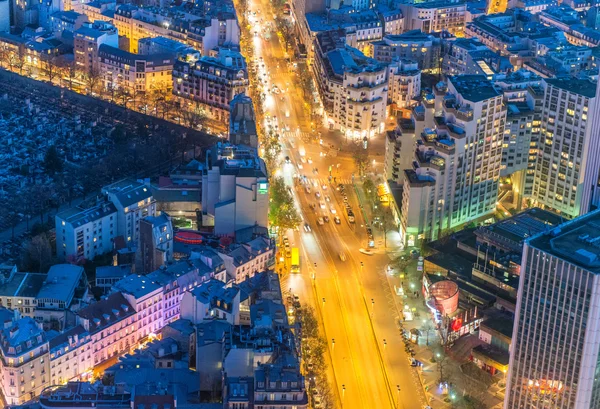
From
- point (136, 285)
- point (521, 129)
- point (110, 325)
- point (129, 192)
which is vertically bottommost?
point (110, 325)

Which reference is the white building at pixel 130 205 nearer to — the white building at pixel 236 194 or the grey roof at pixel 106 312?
the white building at pixel 236 194

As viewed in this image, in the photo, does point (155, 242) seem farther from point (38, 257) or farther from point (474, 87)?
point (474, 87)

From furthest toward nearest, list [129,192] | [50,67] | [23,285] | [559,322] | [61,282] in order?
[50,67]
[129,192]
[61,282]
[23,285]
[559,322]

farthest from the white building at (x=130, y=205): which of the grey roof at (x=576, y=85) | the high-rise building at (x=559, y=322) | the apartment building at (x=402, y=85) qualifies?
the apartment building at (x=402, y=85)

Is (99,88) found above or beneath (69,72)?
beneath

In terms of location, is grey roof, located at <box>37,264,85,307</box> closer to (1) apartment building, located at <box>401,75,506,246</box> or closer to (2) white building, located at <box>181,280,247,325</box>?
(2) white building, located at <box>181,280,247,325</box>

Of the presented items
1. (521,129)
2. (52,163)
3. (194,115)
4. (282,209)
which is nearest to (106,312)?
(282,209)

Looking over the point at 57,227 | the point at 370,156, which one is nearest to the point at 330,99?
the point at 370,156
